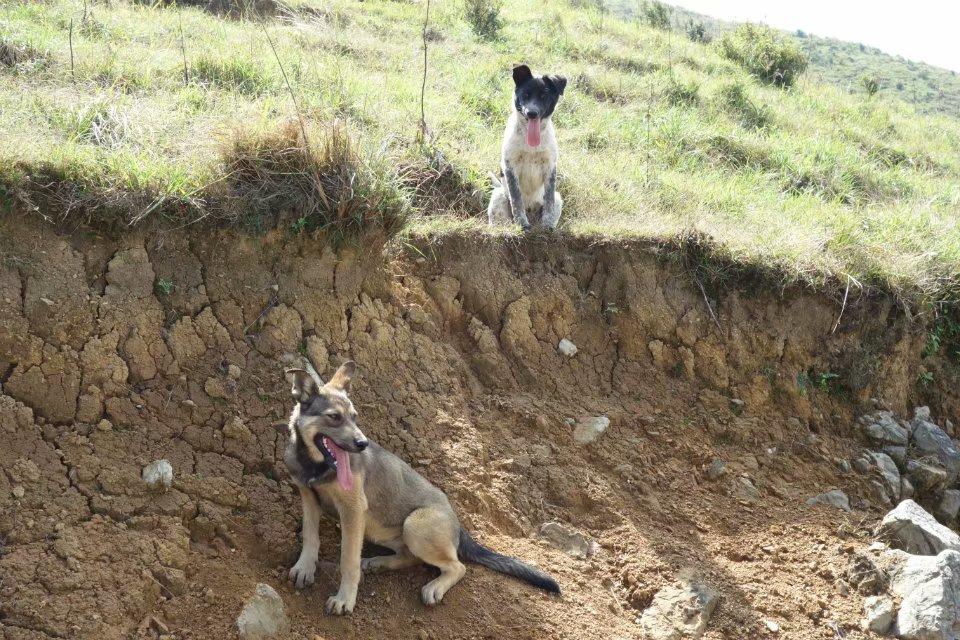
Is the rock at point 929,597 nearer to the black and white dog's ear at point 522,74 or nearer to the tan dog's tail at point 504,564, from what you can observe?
the tan dog's tail at point 504,564

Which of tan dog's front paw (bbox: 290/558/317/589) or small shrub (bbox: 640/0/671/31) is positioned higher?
small shrub (bbox: 640/0/671/31)

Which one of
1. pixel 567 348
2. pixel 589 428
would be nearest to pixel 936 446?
pixel 589 428

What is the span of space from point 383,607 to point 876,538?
3.84m

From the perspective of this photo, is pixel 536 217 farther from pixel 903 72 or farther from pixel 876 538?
pixel 903 72

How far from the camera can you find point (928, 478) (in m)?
6.80

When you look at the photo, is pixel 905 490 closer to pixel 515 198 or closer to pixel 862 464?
pixel 862 464

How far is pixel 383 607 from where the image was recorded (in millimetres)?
4449

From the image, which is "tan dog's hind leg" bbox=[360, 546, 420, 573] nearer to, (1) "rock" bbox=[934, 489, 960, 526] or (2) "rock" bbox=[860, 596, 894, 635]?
(2) "rock" bbox=[860, 596, 894, 635]

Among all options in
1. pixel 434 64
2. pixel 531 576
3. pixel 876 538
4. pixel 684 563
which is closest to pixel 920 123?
pixel 434 64

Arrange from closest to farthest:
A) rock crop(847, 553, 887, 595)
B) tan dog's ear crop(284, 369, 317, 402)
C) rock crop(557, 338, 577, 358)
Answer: tan dog's ear crop(284, 369, 317, 402)
rock crop(847, 553, 887, 595)
rock crop(557, 338, 577, 358)

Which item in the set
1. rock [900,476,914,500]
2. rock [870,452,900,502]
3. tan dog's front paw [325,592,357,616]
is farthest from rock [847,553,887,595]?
tan dog's front paw [325,592,357,616]

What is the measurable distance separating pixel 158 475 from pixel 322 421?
3.20 feet

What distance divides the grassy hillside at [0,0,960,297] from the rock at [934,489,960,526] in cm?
194

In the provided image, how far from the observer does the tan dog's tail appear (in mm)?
4766
